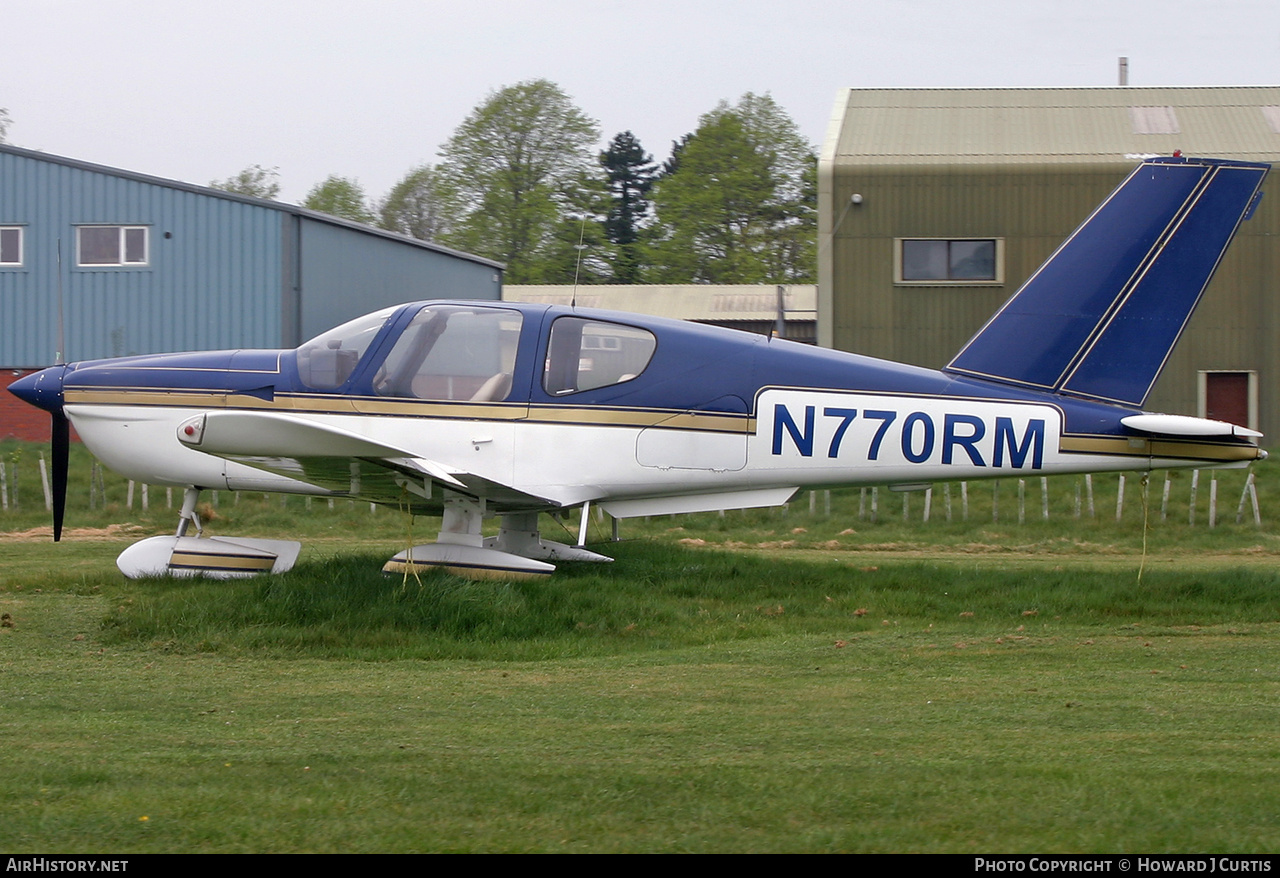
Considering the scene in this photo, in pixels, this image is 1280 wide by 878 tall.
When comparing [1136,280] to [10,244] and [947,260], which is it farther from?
[10,244]

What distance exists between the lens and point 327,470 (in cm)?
806

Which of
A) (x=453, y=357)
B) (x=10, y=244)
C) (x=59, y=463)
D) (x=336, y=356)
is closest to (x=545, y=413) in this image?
(x=453, y=357)

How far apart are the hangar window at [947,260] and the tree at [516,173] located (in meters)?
26.6

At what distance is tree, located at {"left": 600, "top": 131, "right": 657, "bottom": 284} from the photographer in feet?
170

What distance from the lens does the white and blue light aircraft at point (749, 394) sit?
350 inches

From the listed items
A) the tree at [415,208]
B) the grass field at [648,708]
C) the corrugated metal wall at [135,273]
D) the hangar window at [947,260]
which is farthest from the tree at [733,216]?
the grass field at [648,708]

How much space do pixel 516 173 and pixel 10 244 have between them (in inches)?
1135

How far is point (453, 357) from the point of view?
8.98 meters

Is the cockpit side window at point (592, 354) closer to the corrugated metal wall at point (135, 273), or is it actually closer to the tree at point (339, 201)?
the corrugated metal wall at point (135, 273)

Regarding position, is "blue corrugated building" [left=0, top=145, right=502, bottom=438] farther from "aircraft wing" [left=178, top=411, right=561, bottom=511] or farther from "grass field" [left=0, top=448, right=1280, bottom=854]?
"aircraft wing" [left=178, top=411, right=561, bottom=511]

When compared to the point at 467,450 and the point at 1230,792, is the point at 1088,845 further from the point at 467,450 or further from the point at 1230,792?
the point at 467,450

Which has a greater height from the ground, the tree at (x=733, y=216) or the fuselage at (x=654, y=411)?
the tree at (x=733, y=216)

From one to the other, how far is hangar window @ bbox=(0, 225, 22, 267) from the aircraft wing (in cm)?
1773
